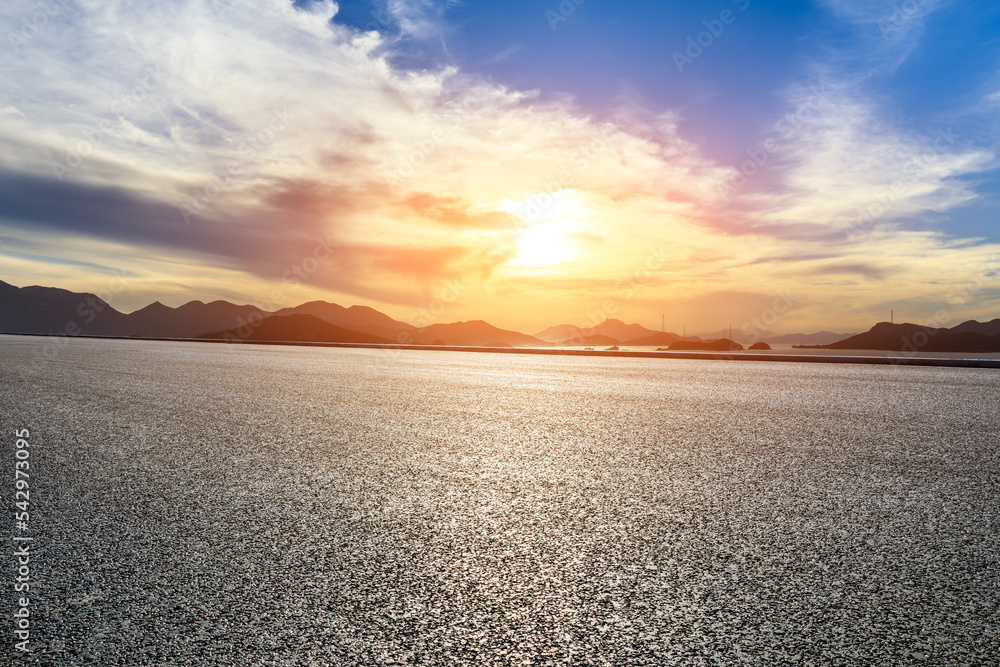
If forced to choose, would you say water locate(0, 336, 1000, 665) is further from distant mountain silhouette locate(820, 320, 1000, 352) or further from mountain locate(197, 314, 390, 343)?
mountain locate(197, 314, 390, 343)

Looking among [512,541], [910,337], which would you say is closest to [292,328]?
[910,337]

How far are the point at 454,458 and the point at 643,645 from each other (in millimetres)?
3762

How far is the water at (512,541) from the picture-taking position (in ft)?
8.09

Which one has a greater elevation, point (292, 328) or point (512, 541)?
point (292, 328)

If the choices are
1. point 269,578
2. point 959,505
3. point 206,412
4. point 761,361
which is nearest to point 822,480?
point 959,505

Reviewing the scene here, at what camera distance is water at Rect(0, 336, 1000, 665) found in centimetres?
247

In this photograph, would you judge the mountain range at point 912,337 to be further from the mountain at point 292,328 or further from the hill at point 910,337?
the mountain at point 292,328

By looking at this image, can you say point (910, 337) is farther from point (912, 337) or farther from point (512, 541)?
point (512, 541)

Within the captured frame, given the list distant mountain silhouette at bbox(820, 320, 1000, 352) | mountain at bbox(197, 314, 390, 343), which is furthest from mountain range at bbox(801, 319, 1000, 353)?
mountain at bbox(197, 314, 390, 343)

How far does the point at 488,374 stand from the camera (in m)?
17.4

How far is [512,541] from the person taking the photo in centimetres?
360

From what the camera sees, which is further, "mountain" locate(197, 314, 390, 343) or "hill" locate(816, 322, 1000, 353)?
"mountain" locate(197, 314, 390, 343)

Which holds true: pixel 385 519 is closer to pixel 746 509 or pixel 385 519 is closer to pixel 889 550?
pixel 746 509

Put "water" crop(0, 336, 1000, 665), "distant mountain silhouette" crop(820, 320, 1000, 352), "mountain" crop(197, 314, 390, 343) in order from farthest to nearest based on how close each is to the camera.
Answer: "mountain" crop(197, 314, 390, 343)
"distant mountain silhouette" crop(820, 320, 1000, 352)
"water" crop(0, 336, 1000, 665)
